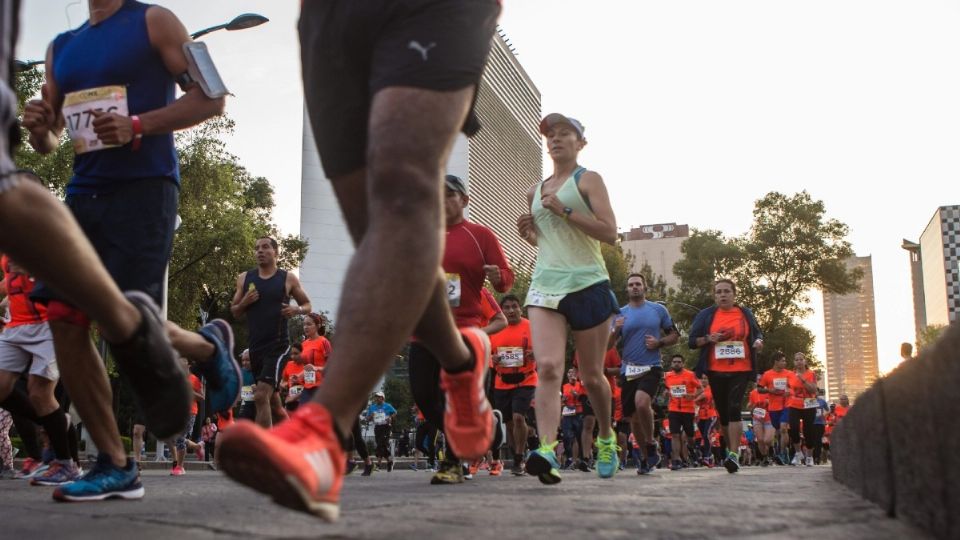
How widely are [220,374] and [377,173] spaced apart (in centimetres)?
197

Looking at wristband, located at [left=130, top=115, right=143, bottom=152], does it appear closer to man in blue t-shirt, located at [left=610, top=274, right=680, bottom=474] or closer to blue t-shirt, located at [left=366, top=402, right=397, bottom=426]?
man in blue t-shirt, located at [left=610, top=274, right=680, bottom=474]

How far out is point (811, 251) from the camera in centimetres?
4941

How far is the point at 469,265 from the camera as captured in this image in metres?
7.11

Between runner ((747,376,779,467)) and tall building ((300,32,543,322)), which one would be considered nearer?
runner ((747,376,779,467))

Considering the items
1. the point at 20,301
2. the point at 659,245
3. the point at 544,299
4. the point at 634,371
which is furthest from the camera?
the point at 659,245

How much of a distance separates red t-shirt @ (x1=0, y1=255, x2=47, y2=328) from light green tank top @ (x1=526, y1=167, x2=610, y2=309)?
11.8 ft

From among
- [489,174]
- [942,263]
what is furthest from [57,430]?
[489,174]

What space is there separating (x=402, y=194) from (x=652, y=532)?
0.95 meters

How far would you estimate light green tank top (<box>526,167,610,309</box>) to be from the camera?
628cm

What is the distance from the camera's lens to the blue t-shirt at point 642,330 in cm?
1094

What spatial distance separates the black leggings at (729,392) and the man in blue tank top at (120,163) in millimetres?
6939

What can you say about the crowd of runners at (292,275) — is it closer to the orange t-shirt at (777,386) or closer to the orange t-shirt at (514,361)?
the orange t-shirt at (514,361)

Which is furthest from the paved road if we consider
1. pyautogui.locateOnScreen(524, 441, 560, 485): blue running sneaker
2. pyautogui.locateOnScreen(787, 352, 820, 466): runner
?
pyautogui.locateOnScreen(787, 352, 820, 466): runner

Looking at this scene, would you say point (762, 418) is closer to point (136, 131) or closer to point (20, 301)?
point (20, 301)
